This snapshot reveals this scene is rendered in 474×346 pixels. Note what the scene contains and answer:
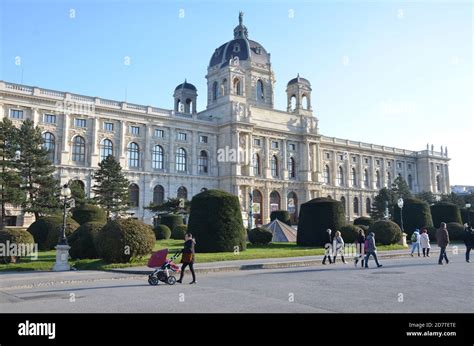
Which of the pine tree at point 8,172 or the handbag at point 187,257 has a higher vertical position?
the pine tree at point 8,172

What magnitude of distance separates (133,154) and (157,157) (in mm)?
3372

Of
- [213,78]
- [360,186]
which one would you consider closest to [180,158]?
[213,78]

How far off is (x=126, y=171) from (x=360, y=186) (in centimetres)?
4668

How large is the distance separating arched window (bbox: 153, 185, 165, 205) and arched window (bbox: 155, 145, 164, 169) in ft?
9.44

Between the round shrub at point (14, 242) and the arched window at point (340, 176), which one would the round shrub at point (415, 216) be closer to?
the round shrub at point (14, 242)

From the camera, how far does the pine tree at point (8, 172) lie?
112 ft

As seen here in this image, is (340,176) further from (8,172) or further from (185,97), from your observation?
(8,172)

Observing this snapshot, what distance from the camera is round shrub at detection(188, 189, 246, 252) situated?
2384 cm

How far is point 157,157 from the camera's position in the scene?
190ft

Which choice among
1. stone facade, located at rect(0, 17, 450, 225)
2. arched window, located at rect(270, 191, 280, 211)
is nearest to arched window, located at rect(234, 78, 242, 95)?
stone facade, located at rect(0, 17, 450, 225)

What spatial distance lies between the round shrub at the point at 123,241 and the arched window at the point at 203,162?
43.1 m

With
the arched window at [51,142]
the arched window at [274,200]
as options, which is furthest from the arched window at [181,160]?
the arched window at [51,142]

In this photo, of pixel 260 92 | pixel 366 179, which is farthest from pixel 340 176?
pixel 260 92
